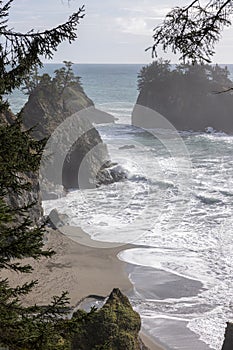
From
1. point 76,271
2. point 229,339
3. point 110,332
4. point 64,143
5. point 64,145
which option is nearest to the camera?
point 110,332

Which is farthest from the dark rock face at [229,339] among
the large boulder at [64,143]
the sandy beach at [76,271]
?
the large boulder at [64,143]

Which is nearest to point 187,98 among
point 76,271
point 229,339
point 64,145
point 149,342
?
point 64,145

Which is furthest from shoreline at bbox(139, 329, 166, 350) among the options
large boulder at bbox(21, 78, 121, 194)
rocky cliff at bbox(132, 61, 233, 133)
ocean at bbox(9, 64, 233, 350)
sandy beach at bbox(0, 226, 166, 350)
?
rocky cliff at bbox(132, 61, 233, 133)

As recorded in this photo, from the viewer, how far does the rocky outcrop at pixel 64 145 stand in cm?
3105

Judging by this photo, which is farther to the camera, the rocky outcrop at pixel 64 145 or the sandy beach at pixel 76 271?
the rocky outcrop at pixel 64 145

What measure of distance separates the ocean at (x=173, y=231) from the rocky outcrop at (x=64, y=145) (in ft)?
4.55

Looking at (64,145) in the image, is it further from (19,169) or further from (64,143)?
(19,169)

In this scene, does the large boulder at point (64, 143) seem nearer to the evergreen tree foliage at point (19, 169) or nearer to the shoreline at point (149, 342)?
the shoreline at point (149, 342)

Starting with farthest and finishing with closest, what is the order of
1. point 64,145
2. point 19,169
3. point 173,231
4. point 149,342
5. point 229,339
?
point 64,145
point 173,231
point 149,342
point 229,339
point 19,169

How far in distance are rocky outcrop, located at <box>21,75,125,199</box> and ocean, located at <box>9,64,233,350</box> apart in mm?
1388

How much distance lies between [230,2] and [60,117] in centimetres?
3150

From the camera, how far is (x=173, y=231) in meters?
22.3

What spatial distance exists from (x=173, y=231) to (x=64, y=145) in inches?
542

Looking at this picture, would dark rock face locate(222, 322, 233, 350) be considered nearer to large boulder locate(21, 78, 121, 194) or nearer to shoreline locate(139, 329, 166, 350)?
shoreline locate(139, 329, 166, 350)
